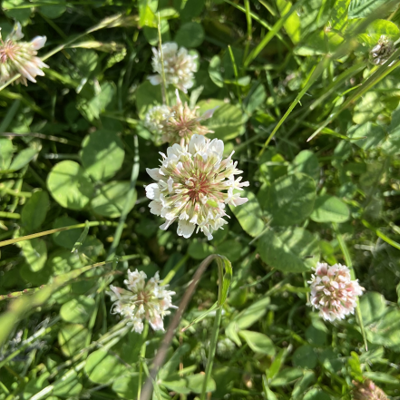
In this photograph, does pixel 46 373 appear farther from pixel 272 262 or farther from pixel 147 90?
pixel 147 90

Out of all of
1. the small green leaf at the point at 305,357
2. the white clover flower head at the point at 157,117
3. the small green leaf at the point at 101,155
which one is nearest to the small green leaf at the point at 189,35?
the white clover flower head at the point at 157,117

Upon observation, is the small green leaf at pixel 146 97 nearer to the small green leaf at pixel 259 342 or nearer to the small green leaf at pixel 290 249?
the small green leaf at pixel 290 249

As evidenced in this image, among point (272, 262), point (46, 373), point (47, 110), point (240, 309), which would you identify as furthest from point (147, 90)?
point (46, 373)

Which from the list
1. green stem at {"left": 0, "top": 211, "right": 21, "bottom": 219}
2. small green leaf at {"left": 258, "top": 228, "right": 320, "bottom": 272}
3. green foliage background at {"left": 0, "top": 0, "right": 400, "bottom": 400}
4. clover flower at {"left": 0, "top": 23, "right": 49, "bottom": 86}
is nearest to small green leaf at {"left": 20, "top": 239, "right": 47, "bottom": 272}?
green foliage background at {"left": 0, "top": 0, "right": 400, "bottom": 400}

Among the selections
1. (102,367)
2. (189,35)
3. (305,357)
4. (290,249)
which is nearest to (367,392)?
(305,357)

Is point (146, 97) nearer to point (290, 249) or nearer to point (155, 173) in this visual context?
point (155, 173)
